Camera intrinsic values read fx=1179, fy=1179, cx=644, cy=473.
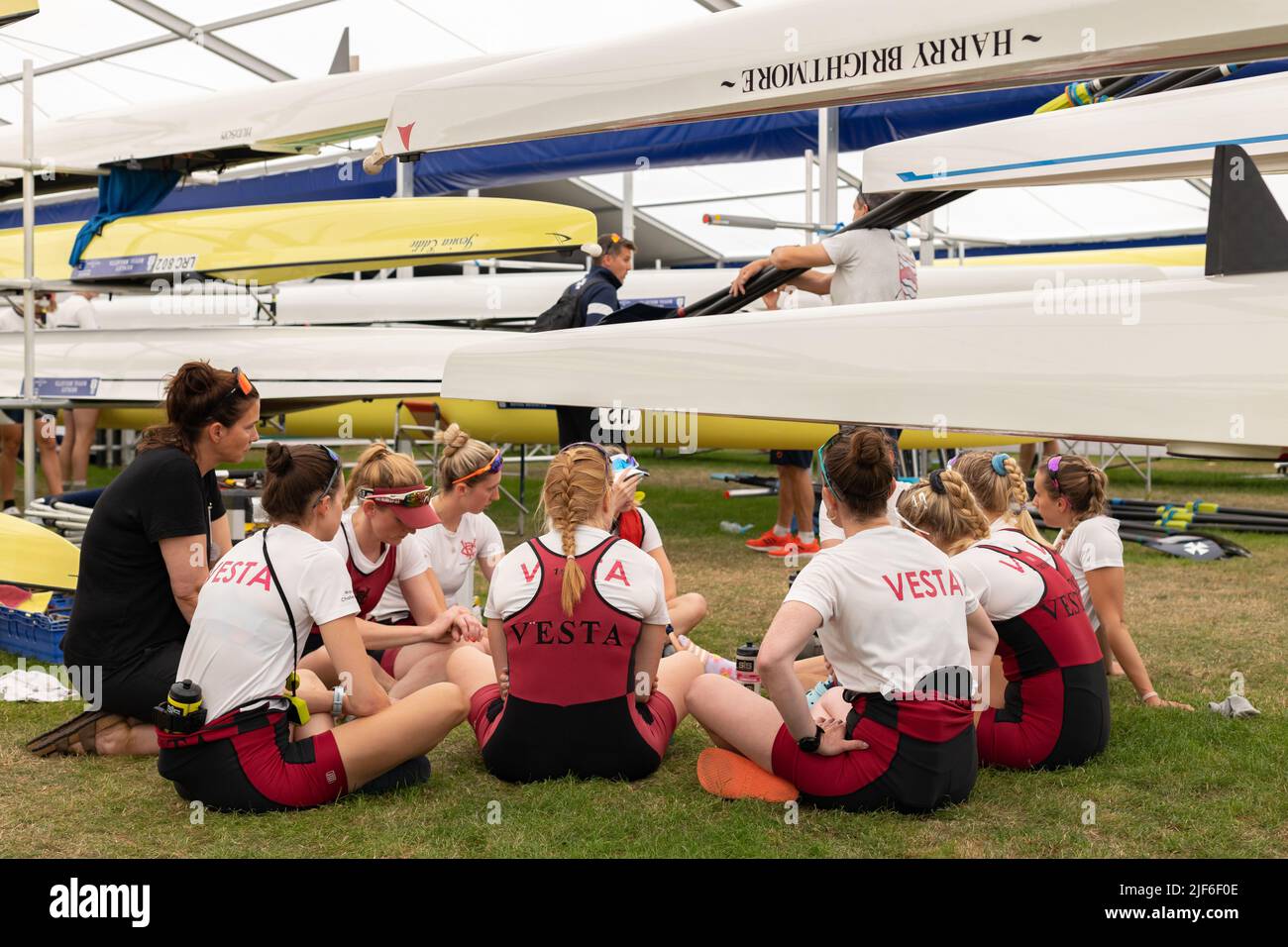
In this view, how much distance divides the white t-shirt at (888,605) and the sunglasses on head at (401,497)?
1.31m

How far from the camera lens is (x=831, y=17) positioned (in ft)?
9.15

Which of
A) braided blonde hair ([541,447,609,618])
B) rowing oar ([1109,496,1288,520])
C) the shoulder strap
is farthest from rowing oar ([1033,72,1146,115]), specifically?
rowing oar ([1109,496,1288,520])

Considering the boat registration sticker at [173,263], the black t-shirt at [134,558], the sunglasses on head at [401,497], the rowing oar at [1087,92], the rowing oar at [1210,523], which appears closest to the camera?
the black t-shirt at [134,558]

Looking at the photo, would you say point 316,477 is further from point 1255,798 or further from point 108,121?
point 108,121

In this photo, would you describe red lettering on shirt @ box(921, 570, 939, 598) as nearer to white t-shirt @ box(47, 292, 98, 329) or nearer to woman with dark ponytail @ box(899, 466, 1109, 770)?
woman with dark ponytail @ box(899, 466, 1109, 770)

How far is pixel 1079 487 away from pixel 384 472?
2.23 m

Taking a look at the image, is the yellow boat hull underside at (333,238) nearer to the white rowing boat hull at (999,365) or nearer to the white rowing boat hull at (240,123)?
the white rowing boat hull at (240,123)

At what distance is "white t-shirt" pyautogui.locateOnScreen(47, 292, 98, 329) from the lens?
9.10 metres

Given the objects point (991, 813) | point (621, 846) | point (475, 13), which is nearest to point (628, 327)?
point (621, 846)

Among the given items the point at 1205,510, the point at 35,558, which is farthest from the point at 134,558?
the point at 1205,510

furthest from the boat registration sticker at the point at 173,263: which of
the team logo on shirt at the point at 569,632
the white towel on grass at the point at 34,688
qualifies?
the team logo on shirt at the point at 569,632

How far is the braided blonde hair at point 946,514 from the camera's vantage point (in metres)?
3.34

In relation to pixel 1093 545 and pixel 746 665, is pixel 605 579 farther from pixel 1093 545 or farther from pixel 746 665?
pixel 1093 545
